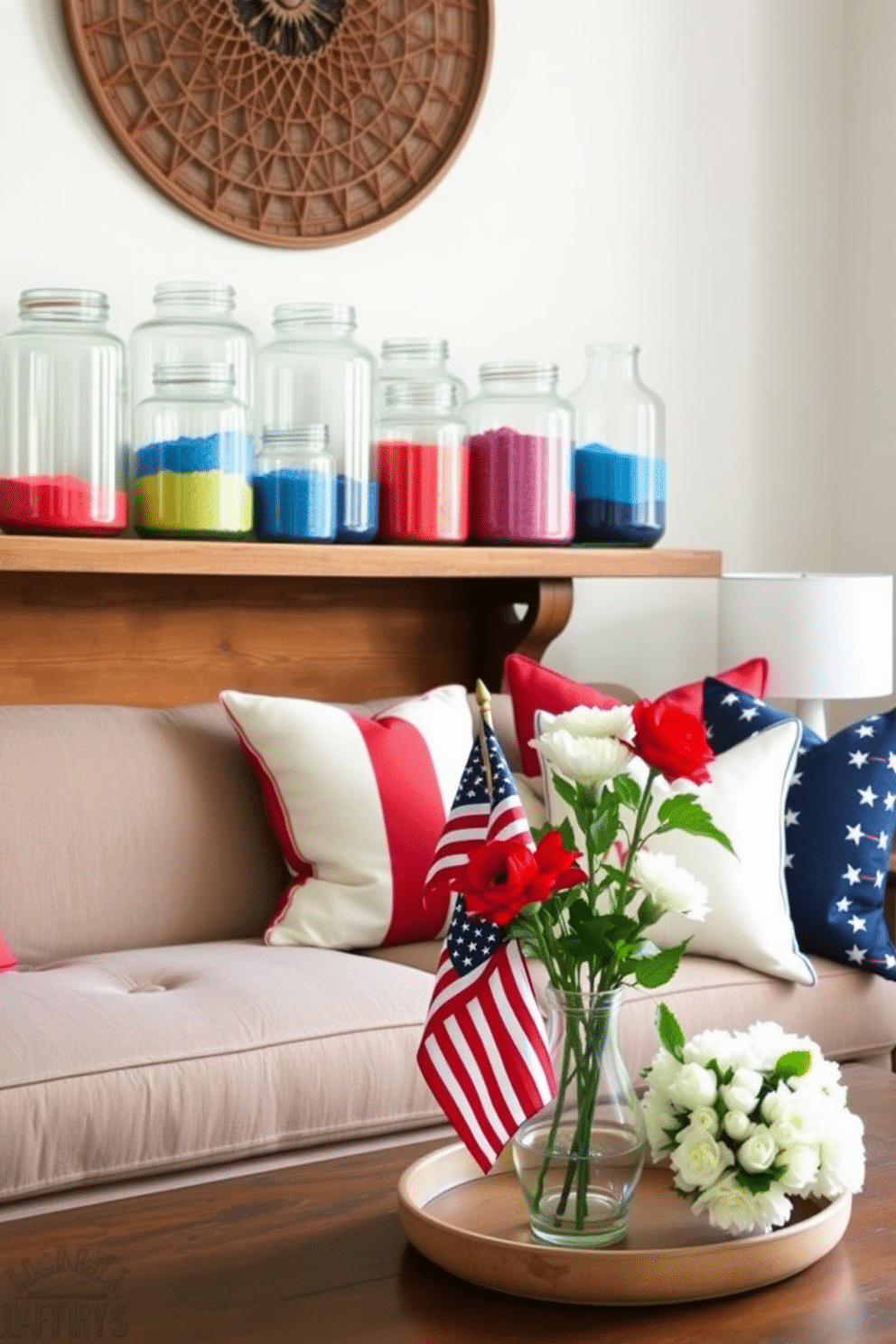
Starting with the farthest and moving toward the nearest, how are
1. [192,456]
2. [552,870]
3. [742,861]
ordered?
[192,456] < [742,861] < [552,870]

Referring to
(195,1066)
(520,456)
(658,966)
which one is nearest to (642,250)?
(520,456)

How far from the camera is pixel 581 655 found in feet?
10.7

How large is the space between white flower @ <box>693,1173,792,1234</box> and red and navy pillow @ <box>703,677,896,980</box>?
3.68 ft

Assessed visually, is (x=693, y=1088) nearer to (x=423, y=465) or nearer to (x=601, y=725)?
(x=601, y=725)

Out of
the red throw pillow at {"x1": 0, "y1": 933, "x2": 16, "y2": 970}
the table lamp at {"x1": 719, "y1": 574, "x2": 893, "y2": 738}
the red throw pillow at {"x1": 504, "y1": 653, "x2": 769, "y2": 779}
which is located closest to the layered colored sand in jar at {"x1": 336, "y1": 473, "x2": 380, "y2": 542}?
the red throw pillow at {"x1": 504, "y1": 653, "x2": 769, "y2": 779}

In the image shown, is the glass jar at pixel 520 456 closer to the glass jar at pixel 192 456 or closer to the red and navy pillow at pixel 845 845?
the glass jar at pixel 192 456

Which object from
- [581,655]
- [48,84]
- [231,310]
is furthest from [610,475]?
[48,84]

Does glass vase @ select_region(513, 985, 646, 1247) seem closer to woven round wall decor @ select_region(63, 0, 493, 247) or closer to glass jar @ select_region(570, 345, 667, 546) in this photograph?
glass jar @ select_region(570, 345, 667, 546)

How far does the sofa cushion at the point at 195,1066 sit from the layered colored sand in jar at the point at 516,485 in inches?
36.9

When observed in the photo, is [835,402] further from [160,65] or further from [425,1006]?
[425,1006]

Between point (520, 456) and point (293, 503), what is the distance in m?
0.43

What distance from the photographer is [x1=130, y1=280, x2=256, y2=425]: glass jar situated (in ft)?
8.51

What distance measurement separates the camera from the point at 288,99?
2822 mm

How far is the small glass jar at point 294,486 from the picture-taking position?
257 centimetres
